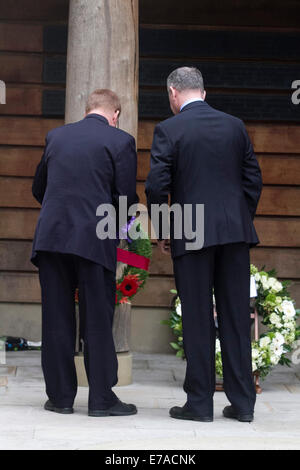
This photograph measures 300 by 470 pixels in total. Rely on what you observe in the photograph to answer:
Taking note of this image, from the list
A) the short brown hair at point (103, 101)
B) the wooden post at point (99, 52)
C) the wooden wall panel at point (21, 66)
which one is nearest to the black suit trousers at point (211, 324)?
the short brown hair at point (103, 101)

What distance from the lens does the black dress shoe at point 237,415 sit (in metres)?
4.78

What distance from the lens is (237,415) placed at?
15.8 ft

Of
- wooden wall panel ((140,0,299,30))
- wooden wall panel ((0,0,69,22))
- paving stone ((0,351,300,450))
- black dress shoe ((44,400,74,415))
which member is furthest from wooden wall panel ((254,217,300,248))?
black dress shoe ((44,400,74,415))

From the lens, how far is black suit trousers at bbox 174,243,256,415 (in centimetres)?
476

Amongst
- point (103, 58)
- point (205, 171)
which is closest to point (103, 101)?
point (205, 171)

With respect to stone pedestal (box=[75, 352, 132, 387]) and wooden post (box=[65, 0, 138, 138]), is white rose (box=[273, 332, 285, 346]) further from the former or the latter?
wooden post (box=[65, 0, 138, 138])

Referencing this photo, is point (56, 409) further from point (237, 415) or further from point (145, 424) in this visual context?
point (237, 415)

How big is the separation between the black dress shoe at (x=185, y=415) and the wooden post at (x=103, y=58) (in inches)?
49.8

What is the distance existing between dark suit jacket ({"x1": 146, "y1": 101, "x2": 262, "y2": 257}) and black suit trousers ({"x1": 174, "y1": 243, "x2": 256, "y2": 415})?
12 centimetres

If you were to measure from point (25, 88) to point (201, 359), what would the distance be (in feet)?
14.1

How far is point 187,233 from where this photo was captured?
477 cm

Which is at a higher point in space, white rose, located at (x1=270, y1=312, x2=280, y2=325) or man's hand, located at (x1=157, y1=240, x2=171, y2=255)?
man's hand, located at (x1=157, y1=240, x2=171, y2=255)

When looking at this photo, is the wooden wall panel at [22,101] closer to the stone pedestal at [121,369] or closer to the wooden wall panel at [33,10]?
the wooden wall panel at [33,10]

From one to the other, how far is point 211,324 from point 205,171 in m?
0.83
